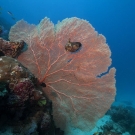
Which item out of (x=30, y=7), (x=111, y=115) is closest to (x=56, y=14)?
(x=30, y=7)

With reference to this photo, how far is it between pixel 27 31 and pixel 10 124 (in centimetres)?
331

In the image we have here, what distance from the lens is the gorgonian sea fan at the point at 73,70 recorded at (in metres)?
4.48

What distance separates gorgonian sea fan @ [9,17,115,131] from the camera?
4.48 meters

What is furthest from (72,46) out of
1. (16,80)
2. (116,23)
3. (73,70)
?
(116,23)

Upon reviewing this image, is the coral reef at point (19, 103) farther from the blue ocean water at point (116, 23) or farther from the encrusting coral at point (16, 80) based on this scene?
the blue ocean water at point (116, 23)

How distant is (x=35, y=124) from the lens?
10.2 feet

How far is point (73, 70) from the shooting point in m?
4.65

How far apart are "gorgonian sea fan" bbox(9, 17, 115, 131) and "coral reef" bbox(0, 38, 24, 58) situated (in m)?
0.41

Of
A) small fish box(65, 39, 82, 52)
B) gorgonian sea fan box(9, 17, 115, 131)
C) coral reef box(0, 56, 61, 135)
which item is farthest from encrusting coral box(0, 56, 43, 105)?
small fish box(65, 39, 82, 52)

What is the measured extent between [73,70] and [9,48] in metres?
1.94

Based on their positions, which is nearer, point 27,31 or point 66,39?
point 66,39

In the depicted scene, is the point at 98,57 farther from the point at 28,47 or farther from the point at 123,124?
the point at 123,124

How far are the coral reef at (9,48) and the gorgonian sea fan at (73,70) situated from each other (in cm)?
41

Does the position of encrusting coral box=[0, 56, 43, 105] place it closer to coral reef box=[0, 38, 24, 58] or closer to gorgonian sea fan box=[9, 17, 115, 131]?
coral reef box=[0, 38, 24, 58]
